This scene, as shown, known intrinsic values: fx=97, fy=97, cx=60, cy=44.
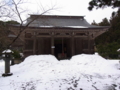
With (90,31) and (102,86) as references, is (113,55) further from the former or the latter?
(102,86)

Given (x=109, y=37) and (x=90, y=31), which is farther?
(x=109, y=37)

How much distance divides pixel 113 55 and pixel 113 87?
13730 millimetres

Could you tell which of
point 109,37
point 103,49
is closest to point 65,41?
point 103,49

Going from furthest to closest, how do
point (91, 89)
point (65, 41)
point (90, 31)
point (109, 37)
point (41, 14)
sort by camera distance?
point (109, 37)
point (65, 41)
point (90, 31)
point (41, 14)
point (91, 89)

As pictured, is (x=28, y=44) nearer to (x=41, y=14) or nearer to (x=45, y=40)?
(x=45, y=40)

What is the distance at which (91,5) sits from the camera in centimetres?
464

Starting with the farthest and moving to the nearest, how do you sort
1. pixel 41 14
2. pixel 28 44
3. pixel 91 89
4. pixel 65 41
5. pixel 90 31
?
pixel 65 41
pixel 28 44
pixel 90 31
pixel 41 14
pixel 91 89

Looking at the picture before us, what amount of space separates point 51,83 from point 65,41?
1179 cm

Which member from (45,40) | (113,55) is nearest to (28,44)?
(45,40)

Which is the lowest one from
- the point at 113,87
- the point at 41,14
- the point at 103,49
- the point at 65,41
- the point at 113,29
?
the point at 113,87

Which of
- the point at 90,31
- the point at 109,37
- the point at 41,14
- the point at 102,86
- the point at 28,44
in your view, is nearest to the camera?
→ the point at 102,86

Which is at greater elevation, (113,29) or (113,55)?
(113,29)

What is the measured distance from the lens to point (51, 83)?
4984 millimetres

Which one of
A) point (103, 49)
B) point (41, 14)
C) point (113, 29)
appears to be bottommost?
point (103, 49)
